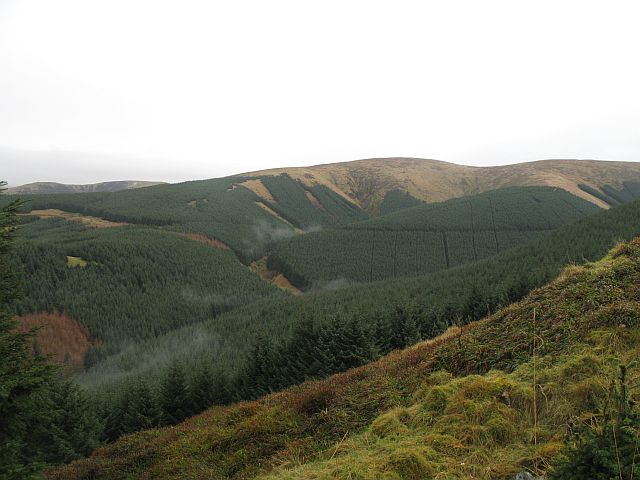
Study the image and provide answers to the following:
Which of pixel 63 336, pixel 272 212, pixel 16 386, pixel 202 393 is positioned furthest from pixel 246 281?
pixel 16 386

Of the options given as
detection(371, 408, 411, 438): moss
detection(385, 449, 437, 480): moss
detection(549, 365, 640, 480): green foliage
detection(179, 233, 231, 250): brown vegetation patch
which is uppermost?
detection(549, 365, 640, 480): green foliage

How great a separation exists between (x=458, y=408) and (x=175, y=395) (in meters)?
29.2

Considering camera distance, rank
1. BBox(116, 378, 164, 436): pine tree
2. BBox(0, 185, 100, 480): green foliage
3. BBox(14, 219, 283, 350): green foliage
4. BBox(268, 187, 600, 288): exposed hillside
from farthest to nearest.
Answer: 1. BBox(268, 187, 600, 288): exposed hillside
2. BBox(14, 219, 283, 350): green foliage
3. BBox(116, 378, 164, 436): pine tree
4. BBox(0, 185, 100, 480): green foliage

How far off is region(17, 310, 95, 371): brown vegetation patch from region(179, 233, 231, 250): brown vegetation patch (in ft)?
203

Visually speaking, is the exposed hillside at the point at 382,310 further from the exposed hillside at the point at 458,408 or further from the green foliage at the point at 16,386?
the green foliage at the point at 16,386

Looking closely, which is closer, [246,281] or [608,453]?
[608,453]

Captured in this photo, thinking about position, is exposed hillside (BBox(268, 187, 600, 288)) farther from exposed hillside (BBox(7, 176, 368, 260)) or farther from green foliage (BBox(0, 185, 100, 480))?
green foliage (BBox(0, 185, 100, 480))

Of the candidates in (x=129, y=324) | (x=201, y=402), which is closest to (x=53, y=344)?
(x=129, y=324)

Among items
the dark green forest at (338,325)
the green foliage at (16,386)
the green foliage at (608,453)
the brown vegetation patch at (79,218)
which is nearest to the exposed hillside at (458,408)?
the green foliage at (608,453)

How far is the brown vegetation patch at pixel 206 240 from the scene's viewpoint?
14025 cm

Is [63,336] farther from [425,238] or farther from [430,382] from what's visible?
[425,238]

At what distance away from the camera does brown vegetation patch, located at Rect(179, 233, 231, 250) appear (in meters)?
140

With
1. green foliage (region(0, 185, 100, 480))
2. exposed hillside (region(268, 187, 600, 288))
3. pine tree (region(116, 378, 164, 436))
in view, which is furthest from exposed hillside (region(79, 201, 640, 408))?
exposed hillside (region(268, 187, 600, 288))

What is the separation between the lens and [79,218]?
164m
